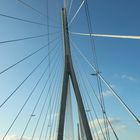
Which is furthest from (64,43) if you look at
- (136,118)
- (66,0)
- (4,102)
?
(136,118)

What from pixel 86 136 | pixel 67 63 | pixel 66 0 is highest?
pixel 66 0

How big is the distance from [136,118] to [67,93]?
7976 millimetres

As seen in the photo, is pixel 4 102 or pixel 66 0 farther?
pixel 66 0

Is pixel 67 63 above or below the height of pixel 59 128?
above

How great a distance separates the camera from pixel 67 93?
67.8 ft

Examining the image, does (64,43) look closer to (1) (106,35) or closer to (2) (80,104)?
(2) (80,104)

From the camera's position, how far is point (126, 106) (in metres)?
14.6

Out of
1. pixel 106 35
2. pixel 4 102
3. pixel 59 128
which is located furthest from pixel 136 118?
pixel 59 128

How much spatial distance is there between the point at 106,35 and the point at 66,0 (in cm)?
858

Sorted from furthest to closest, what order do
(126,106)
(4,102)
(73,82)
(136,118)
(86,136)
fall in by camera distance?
(73,82) → (86,136) → (4,102) → (126,106) → (136,118)

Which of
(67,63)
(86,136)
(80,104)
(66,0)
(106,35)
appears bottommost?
(86,136)

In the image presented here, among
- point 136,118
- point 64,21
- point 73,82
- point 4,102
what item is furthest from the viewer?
point 64,21

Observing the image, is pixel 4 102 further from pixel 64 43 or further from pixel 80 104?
pixel 64 43

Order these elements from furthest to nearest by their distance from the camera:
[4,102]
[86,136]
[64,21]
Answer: [64,21] < [86,136] < [4,102]
